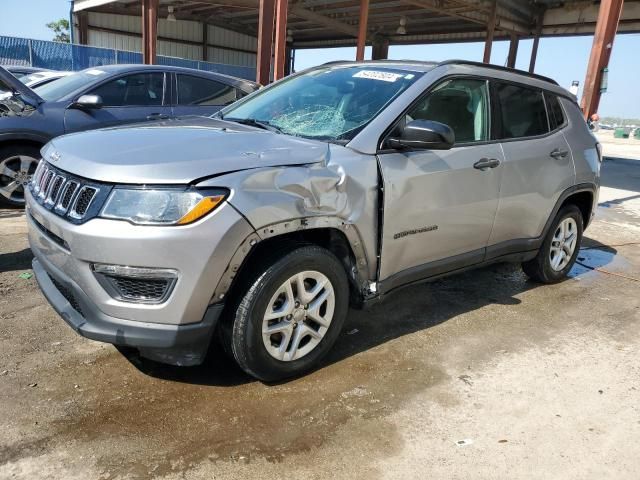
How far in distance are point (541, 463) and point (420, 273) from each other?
1.35m

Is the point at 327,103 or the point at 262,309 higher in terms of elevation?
the point at 327,103

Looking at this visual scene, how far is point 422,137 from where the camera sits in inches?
115

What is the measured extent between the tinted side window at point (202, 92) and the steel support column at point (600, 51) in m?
7.08

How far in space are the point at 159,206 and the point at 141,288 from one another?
14.9 inches

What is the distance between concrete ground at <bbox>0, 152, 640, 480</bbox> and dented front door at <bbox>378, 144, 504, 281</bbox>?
58 centimetres

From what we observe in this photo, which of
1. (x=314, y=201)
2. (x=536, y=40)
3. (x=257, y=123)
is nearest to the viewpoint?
(x=314, y=201)

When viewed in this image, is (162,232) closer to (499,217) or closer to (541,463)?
(541,463)

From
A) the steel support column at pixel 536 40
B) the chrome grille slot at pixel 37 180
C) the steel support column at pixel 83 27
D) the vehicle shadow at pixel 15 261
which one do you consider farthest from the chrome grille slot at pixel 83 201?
the steel support column at pixel 83 27

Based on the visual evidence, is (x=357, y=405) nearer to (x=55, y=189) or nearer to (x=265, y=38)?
(x=55, y=189)

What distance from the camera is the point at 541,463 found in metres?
2.31

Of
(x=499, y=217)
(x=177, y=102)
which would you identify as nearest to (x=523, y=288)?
(x=499, y=217)

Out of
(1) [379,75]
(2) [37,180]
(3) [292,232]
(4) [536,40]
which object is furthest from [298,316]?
(4) [536,40]

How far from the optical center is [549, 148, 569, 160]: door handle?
4.15m

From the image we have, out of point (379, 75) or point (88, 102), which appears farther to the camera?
point (88, 102)
